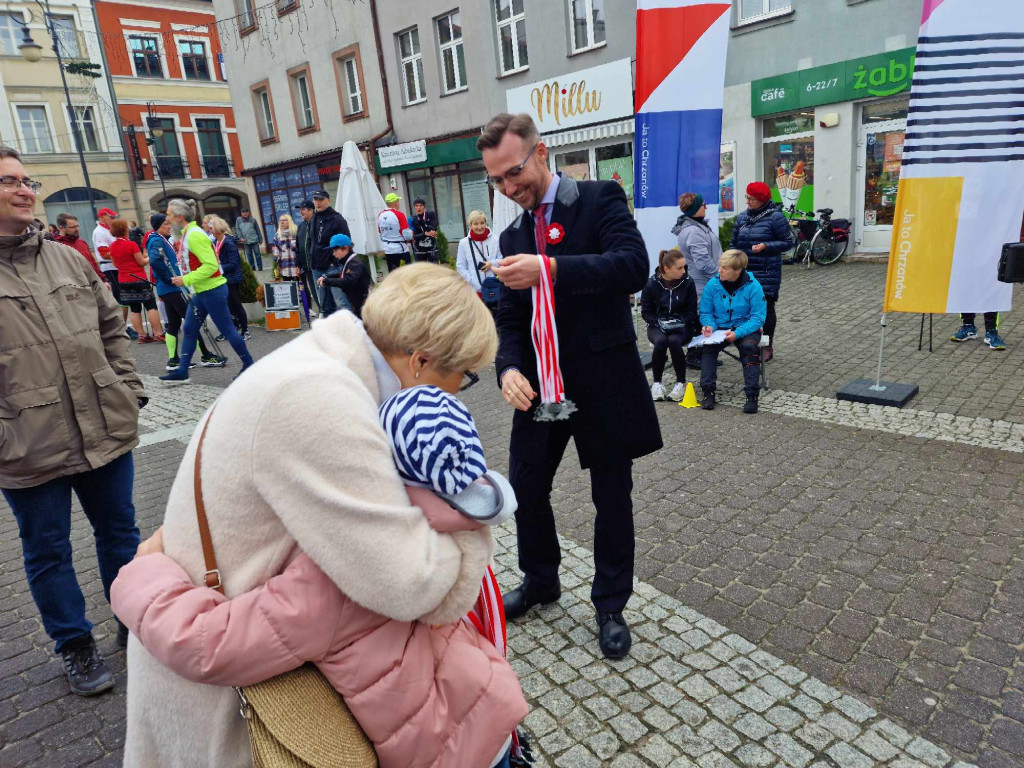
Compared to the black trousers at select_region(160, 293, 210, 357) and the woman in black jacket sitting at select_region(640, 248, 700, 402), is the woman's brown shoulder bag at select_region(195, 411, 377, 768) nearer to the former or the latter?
the woman in black jacket sitting at select_region(640, 248, 700, 402)

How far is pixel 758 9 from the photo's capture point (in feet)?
42.8

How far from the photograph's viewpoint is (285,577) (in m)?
1.28

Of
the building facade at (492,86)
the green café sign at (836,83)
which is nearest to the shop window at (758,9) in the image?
the green café sign at (836,83)

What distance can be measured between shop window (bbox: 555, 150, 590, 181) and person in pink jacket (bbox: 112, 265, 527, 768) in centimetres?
1518

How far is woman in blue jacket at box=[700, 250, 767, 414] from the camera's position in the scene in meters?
5.97

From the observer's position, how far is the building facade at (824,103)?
1167cm

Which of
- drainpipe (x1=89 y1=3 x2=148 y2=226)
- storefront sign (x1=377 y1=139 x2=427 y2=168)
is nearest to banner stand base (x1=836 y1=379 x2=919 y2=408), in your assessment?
storefront sign (x1=377 y1=139 x2=427 y2=168)

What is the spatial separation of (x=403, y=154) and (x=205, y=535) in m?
19.9

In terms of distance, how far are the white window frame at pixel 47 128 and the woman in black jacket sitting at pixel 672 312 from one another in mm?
34254

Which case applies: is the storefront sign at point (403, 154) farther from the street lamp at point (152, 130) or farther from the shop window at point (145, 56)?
the shop window at point (145, 56)

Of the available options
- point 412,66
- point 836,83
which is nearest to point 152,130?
point 412,66

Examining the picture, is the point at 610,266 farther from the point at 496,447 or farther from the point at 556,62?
the point at 556,62

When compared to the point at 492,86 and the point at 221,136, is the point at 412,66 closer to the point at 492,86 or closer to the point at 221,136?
the point at 492,86

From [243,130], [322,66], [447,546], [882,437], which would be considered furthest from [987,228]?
[243,130]
